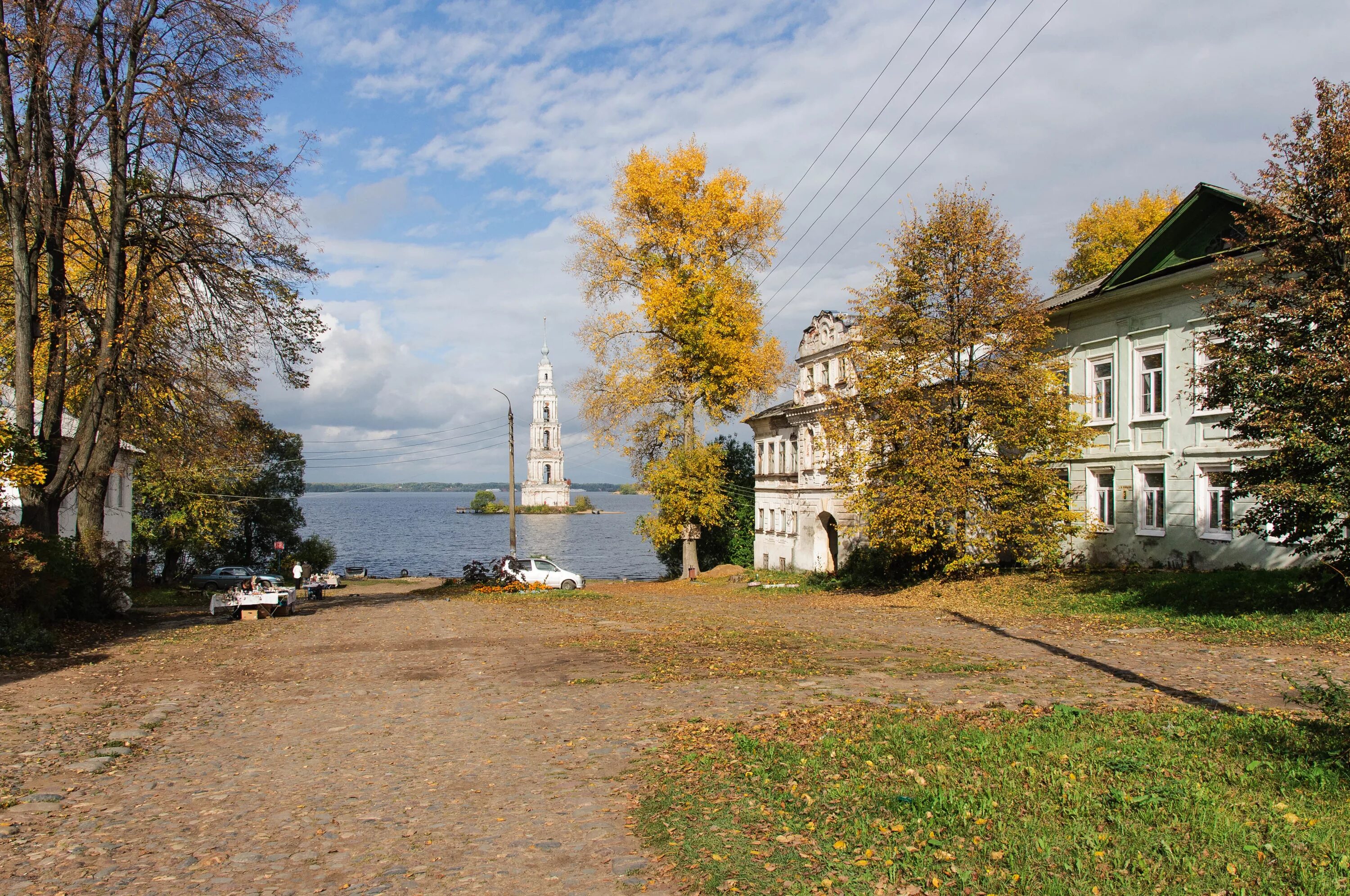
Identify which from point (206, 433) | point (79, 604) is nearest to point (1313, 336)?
point (206, 433)

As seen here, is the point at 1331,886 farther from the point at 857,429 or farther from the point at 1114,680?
the point at 857,429

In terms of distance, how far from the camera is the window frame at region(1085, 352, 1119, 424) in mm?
26828

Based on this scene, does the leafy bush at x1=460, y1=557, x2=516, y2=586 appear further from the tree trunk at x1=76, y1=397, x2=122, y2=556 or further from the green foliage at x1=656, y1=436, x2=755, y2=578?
the tree trunk at x1=76, y1=397, x2=122, y2=556

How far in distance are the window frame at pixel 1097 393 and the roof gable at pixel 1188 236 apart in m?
2.33

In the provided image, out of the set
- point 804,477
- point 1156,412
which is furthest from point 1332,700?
point 804,477

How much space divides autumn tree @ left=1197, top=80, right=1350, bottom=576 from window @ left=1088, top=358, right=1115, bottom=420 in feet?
37.8

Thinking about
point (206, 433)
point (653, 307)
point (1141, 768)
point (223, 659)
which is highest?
point (653, 307)

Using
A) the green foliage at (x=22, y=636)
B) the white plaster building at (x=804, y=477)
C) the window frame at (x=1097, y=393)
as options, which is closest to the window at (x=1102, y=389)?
the window frame at (x=1097, y=393)

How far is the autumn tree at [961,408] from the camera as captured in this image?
81.5ft

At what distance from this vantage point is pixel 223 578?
161ft

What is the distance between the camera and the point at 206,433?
2131cm

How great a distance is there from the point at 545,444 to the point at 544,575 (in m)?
140

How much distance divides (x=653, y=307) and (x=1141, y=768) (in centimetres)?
3107

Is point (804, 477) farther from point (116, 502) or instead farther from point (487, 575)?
point (116, 502)
